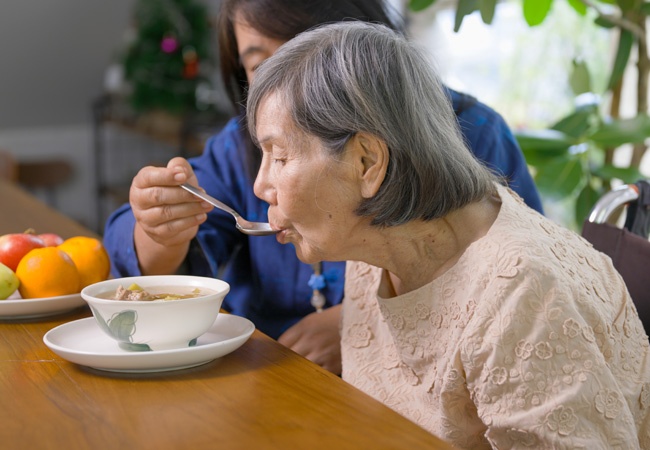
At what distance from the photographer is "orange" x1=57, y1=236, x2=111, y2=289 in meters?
1.29

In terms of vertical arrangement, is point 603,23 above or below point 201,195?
above

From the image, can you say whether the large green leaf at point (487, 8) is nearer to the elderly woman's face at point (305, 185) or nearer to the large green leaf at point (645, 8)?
the large green leaf at point (645, 8)

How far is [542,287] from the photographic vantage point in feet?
3.21

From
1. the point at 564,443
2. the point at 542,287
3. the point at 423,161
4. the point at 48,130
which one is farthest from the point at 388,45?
the point at 48,130

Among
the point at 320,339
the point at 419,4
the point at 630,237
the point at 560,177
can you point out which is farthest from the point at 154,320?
the point at 560,177

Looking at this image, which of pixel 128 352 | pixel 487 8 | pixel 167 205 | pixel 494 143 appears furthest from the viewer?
pixel 487 8

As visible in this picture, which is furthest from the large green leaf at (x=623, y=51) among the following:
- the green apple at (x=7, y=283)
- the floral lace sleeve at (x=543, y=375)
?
the green apple at (x=7, y=283)

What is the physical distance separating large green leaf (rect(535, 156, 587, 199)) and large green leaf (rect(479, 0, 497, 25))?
57 centimetres

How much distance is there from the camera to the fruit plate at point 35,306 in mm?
1186

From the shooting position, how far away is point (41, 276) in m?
1.22

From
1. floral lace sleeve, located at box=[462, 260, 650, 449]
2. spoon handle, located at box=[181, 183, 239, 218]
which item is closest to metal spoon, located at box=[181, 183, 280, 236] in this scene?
spoon handle, located at box=[181, 183, 239, 218]

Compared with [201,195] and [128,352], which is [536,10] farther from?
[128,352]

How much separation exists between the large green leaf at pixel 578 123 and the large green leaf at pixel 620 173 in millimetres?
108

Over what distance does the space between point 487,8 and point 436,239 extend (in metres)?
0.83
